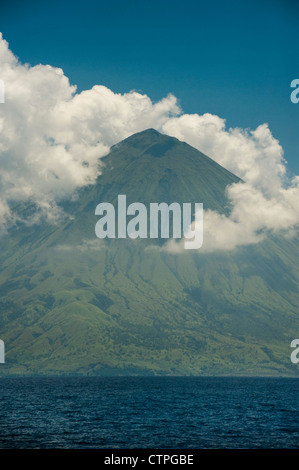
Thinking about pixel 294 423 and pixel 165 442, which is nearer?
pixel 165 442

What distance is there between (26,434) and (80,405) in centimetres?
5729

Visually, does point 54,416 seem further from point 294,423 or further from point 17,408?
point 294,423

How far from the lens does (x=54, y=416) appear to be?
375 feet

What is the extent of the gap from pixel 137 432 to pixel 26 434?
18242 millimetres
